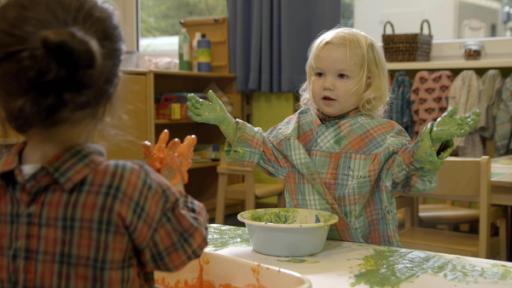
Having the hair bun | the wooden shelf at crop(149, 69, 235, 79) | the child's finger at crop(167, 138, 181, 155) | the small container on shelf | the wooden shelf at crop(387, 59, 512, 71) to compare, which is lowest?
the child's finger at crop(167, 138, 181, 155)

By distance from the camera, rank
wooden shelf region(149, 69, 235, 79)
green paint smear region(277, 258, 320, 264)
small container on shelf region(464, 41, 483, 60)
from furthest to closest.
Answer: wooden shelf region(149, 69, 235, 79) → small container on shelf region(464, 41, 483, 60) → green paint smear region(277, 258, 320, 264)

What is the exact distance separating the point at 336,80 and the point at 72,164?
89 cm

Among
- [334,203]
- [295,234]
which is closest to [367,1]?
[334,203]

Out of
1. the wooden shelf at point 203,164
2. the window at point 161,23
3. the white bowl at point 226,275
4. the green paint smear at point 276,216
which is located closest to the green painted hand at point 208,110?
the green paint smear at point 276,216

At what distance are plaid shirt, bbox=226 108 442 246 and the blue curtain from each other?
2131 mm

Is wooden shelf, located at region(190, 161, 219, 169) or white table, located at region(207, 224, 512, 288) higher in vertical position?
white table, located at region(207, 224, 512, 288)

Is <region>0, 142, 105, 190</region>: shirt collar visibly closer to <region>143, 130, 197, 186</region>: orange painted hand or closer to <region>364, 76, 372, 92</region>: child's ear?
<region>143, 130, 197, 186</region>: orange painted hand

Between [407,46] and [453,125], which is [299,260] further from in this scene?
[407,46]

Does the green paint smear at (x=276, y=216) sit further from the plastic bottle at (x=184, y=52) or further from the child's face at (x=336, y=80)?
the plastic bottle at (x=184, y=52)

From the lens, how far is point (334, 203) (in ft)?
4.39

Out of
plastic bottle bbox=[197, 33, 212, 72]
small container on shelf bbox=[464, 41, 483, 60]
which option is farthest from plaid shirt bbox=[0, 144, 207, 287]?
plastic bottle bbox=[197, 33, 212, 72]

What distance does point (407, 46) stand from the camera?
10.5ft

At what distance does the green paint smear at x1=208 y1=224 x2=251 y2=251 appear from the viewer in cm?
123

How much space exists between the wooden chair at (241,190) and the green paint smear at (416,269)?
6.57 ft
